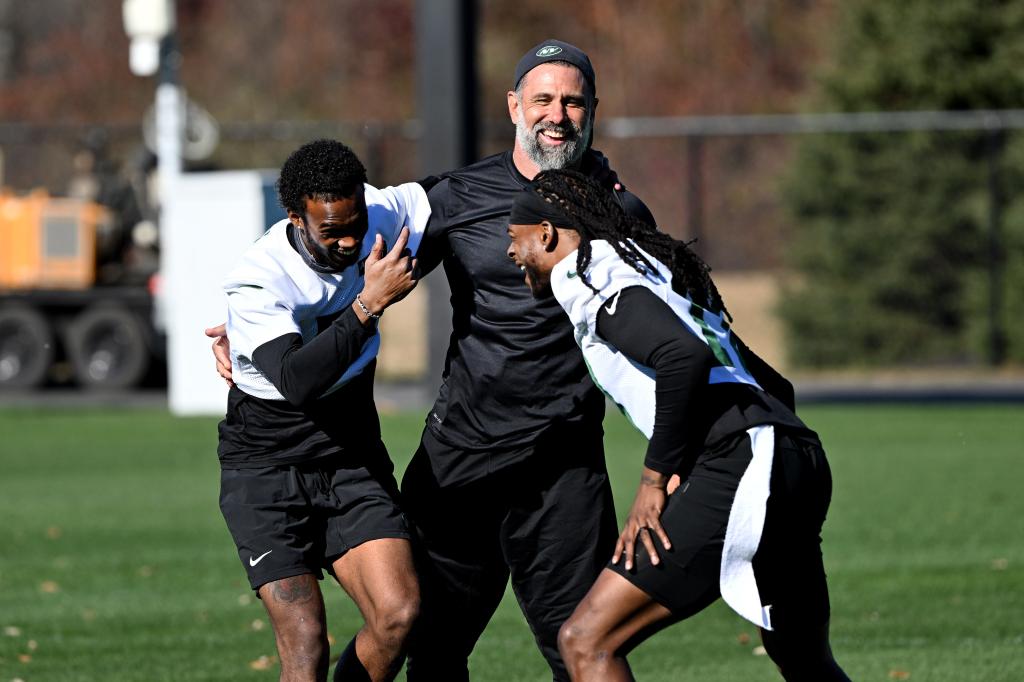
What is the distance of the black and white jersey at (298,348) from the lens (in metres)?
5.28

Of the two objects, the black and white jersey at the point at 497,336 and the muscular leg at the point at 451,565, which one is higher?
the black and white jersey at the point at 497,336

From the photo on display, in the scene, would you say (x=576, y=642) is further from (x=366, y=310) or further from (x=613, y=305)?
(x=366, y=310)

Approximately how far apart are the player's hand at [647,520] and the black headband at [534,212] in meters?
0.81

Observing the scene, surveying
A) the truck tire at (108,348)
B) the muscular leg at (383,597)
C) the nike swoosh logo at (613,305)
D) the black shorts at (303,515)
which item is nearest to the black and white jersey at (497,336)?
the black shorts at (303,515)

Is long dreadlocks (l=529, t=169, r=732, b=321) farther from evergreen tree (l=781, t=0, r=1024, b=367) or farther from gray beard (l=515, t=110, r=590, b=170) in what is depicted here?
evergreen tree (l=781, t=0, r=1024, b=367)

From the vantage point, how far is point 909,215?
74.3 ft

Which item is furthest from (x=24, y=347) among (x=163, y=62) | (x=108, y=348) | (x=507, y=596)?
(x=507, y=596)

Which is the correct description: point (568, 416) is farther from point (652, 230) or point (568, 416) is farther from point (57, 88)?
point (57, 88)

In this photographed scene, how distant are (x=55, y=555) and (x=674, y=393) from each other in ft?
21.8

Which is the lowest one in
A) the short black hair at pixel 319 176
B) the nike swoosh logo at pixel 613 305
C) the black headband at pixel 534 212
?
the nike swoosh logo at pixel 613 305

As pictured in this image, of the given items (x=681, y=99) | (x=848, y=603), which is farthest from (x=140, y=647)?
(x=681, y=99)

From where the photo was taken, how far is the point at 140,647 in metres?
7.95

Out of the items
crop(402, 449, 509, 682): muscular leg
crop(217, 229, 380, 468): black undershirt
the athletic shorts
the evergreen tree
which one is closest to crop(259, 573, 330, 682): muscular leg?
crop(217, 229, 380, 468): black undershirt

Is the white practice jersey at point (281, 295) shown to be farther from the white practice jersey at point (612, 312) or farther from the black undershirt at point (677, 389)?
the black undershirt at point (677, 389)
